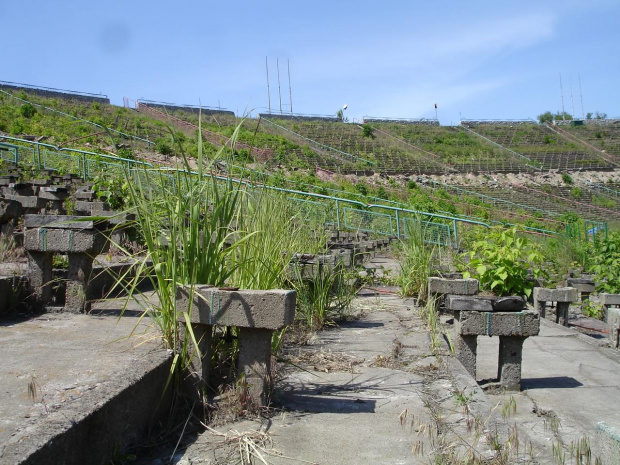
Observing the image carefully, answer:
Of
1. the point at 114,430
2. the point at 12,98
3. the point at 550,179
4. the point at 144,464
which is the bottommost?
the point at 144,464

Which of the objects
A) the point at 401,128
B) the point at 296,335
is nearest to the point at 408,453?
the point at 296,335

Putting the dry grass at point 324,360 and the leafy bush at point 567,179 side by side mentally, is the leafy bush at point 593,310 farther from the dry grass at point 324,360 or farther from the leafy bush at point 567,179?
the leafy bush at point 567,179

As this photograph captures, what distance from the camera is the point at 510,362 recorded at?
457 centimetres

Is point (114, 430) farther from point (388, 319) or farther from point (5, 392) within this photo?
point (388, 319)

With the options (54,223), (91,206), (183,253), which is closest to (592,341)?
(183,253)

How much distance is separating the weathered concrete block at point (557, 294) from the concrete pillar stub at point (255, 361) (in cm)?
541

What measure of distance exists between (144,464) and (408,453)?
3.74ft

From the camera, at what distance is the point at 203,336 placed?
123 inches

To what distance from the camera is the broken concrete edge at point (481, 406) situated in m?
2.90

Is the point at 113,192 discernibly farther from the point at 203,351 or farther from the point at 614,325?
the point at 614,325

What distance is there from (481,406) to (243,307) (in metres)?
1.42

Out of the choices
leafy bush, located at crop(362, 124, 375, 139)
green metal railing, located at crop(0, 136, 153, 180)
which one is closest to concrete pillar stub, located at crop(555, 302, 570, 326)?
green metal railing, located at crop(0, 136, 153, 180)

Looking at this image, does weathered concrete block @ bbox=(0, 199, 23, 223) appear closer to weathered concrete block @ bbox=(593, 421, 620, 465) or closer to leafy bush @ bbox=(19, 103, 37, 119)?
weathered concrete block @ bbox=(593, 421, 620, 465)

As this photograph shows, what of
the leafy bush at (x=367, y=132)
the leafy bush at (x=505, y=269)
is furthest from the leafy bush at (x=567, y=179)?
the leafy bush at (x=505, y=269)
